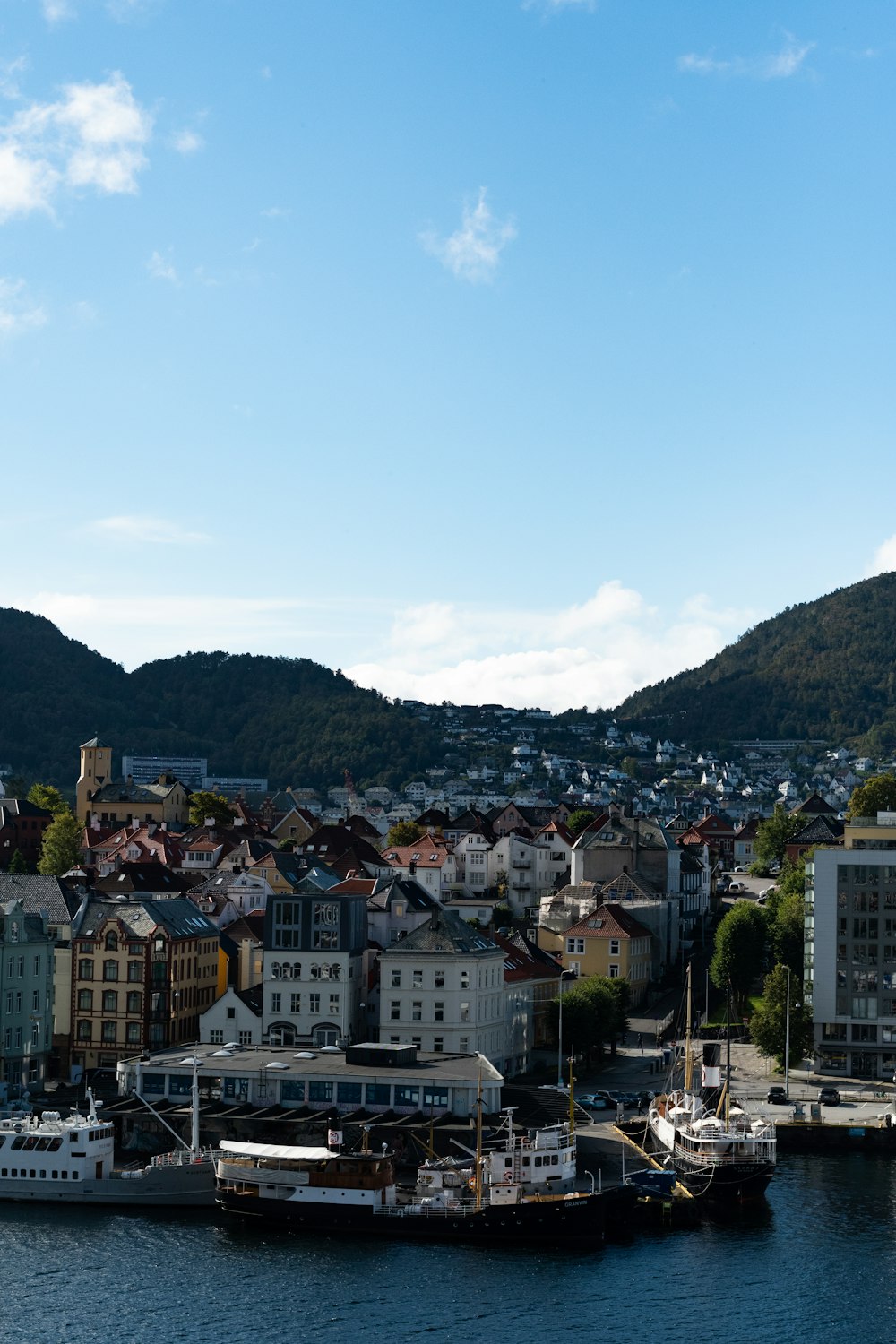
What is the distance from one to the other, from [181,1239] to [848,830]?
56.5m

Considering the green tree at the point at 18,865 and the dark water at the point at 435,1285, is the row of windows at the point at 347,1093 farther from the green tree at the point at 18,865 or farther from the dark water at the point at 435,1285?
the green tree at the point at 18,865

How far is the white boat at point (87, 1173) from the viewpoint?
82.3m

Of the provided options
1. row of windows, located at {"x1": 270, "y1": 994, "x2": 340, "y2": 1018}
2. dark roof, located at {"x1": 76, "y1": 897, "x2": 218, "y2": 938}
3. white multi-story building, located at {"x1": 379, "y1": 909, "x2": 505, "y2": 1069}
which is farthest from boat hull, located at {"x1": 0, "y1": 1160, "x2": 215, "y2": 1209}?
dark roof, located at {"x1": 76, "y1": 897, "x2": 218, "y2": 938}

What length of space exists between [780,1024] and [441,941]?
20127 millimetres

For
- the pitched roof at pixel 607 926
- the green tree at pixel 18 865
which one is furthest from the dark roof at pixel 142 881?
the green tree at pixel 18 865

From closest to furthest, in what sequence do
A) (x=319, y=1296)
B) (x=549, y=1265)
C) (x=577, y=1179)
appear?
(x=319, y=1296) → (x=549, y=1265) → (x=577, y=1179)

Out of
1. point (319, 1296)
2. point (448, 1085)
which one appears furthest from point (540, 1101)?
point (319, 1296)

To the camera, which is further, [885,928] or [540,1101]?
[885,928]

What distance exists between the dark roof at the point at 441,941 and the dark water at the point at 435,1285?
25.1 meters

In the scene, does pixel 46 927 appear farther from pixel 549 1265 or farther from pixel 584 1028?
pixel 549 1265

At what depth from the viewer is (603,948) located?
130000mm

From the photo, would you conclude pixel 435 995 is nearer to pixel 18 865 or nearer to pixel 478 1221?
pixel 478 1221

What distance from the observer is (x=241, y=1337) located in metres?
64.6

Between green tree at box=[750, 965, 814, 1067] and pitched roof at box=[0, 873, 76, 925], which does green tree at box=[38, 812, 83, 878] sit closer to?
pitched roof at box=[0, 873, 76, 925]
